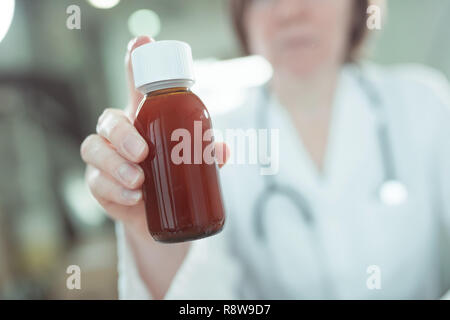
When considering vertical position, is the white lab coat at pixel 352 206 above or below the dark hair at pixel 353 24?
below

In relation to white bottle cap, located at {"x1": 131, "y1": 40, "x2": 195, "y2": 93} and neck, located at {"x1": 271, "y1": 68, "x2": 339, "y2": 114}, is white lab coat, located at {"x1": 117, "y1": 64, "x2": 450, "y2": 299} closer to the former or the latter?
neck, located at {"x1": 271, "y1": 68, "x2": 339, "y2": 114}

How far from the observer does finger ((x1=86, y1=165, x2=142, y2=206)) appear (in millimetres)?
379

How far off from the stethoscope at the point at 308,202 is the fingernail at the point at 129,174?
304 millimetres

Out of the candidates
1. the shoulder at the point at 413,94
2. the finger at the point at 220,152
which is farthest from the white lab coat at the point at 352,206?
the finger at the point at 220,152

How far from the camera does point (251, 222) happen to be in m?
0.67

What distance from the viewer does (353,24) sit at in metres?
0.58

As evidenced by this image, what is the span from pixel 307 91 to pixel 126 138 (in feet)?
1.32

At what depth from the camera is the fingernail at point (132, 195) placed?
0.38 metres

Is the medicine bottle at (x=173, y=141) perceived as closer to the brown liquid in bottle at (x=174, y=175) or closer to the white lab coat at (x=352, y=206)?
the brown liquid in bottle at (x=174, y=175)

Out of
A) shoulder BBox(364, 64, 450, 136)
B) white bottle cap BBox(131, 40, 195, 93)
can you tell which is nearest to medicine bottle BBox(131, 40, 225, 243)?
white bottle cap BBox(131, 40, 195, 93)

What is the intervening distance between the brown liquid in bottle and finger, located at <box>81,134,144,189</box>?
16 millimetres

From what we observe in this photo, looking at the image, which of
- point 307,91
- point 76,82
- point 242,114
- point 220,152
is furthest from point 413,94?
point 76,82

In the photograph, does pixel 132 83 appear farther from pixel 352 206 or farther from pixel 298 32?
pixel 352 206
